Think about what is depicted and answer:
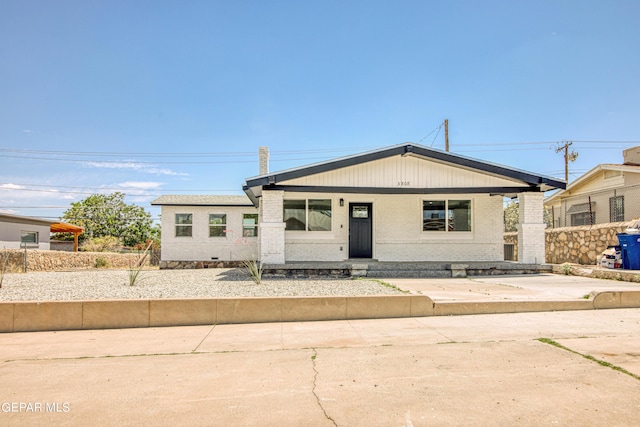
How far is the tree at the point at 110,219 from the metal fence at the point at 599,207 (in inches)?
1240

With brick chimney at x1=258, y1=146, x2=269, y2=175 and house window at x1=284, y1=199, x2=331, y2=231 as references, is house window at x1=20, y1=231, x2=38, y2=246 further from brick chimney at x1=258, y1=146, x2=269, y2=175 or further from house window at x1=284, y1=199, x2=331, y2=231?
house window at x1=284, y1=199, x2=331, y2=231

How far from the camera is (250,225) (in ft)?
62.3

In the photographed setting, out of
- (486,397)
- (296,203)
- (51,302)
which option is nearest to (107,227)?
(296,203)

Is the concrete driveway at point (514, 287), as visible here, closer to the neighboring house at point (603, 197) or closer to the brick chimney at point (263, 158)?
the neighboring house at point (603, 197)

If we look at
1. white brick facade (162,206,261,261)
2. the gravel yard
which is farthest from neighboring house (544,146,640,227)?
white brick facade (162,206,261,261)

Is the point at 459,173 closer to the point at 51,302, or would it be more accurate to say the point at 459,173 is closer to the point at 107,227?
the point at 51,302

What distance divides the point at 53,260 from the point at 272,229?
14030mm

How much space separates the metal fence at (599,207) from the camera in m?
15.2

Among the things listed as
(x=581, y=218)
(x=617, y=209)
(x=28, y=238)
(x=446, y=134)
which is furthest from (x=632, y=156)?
(x=28, y=238)

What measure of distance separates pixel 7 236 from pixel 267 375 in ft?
79.0

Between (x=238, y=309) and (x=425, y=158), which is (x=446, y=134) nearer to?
(x=425, y=158)

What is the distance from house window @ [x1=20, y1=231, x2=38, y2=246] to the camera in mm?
23422

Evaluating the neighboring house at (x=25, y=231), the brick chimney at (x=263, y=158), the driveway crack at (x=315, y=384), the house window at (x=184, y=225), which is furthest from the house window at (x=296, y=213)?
the neighboring house at (x=25, y=231)

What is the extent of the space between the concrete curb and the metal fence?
9707mm
